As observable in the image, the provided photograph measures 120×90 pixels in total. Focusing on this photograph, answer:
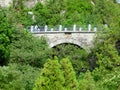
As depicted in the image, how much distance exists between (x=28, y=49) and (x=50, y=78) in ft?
64.0

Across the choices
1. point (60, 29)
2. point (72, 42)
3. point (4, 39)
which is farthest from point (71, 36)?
point (4, 39)

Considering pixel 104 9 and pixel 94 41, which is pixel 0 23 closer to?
pixel 94 41

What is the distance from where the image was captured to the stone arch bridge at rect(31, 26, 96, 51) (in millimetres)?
41906

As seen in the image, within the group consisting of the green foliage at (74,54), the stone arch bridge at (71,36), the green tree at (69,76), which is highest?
the green tree at (69,76)

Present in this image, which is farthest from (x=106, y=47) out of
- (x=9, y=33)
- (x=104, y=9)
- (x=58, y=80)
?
(x=58, y=80)

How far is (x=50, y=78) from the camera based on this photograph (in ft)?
55.9

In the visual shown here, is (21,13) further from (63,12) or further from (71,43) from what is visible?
(71,43)

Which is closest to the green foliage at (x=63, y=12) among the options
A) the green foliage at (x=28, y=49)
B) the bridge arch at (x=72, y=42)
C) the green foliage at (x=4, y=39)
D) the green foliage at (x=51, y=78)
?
the bridge arch at (x=72, y=42)

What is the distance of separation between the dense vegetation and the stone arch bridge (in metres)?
0.73

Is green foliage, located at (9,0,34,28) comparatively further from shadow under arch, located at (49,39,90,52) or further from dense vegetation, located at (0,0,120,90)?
shadow under arch, located at (49,39,90,52)

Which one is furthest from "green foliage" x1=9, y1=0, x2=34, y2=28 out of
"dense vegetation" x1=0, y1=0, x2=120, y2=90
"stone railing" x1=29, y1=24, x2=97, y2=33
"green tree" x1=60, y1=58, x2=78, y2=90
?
"green tree" x1=60, y1=58, x2=78, y2=90

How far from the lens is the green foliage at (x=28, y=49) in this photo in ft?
113

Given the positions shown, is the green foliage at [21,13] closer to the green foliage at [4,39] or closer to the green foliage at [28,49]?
the green foliage at [28,49]

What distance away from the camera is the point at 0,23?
33781mm
